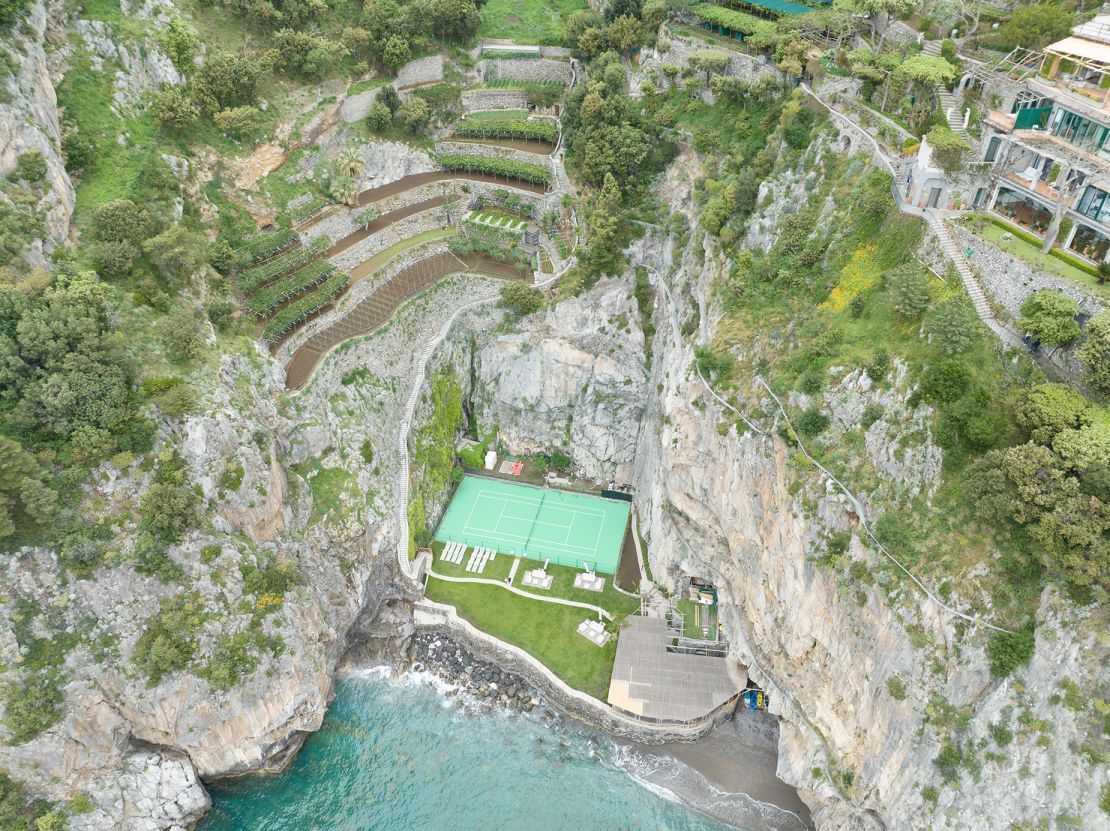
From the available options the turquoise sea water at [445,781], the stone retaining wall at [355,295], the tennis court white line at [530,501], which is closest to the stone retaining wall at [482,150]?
the stone retaining wall at [355,295]

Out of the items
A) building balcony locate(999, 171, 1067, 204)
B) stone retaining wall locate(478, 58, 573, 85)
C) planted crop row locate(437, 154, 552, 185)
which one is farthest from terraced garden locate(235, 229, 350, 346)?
building balcony locate(999, 171, 1067, 204)

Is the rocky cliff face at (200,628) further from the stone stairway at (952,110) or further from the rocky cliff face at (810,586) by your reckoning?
the stone stairway at (952,110)

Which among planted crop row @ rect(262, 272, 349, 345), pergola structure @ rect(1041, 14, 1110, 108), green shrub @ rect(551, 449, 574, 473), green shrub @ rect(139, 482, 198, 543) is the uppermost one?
pergola structure @ rect(1041, 14, 1110, 108)

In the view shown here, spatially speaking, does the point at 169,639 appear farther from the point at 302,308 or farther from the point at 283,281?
the point at 283,281

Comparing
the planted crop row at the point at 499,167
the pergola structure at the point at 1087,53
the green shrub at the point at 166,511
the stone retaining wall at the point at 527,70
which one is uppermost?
A: the pergola structure at the point at 1087,53

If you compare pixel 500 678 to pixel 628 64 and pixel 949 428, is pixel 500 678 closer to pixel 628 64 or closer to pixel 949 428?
pixel 949 428

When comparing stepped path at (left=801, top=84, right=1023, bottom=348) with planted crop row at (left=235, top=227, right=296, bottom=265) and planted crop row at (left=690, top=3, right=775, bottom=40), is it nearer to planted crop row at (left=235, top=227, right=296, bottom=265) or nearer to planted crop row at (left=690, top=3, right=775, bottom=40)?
planted crop row at (left=690, top=3, right=775, bottom=40)
